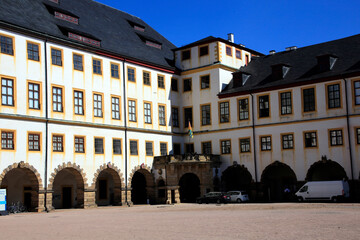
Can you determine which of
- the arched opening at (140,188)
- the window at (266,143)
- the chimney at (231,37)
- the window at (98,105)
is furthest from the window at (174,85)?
the window at (266,143)

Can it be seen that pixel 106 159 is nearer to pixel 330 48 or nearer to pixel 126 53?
pixel 126 53

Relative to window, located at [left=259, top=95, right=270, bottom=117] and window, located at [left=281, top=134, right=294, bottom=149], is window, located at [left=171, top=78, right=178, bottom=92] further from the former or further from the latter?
window, located at [left=281, top=134, right=294, bottom=149]

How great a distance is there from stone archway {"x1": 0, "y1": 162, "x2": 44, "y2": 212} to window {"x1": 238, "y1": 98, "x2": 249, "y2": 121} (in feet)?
69.2

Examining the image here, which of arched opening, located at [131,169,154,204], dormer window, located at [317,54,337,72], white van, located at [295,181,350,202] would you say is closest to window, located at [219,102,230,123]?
arched opening, located at [131,169,154,204]

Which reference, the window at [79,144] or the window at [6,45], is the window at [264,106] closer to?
the window at [79,144]

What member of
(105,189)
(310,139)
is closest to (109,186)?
(105,189)

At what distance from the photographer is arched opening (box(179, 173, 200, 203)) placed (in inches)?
2099

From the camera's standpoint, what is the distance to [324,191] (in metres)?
43.1

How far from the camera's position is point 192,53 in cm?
5581

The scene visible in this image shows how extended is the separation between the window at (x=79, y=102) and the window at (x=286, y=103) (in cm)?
1875

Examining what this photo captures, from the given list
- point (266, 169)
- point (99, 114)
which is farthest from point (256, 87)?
point (99, 114)

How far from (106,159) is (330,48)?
24.3m

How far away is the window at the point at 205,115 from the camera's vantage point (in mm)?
53719

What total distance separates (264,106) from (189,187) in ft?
39.2
